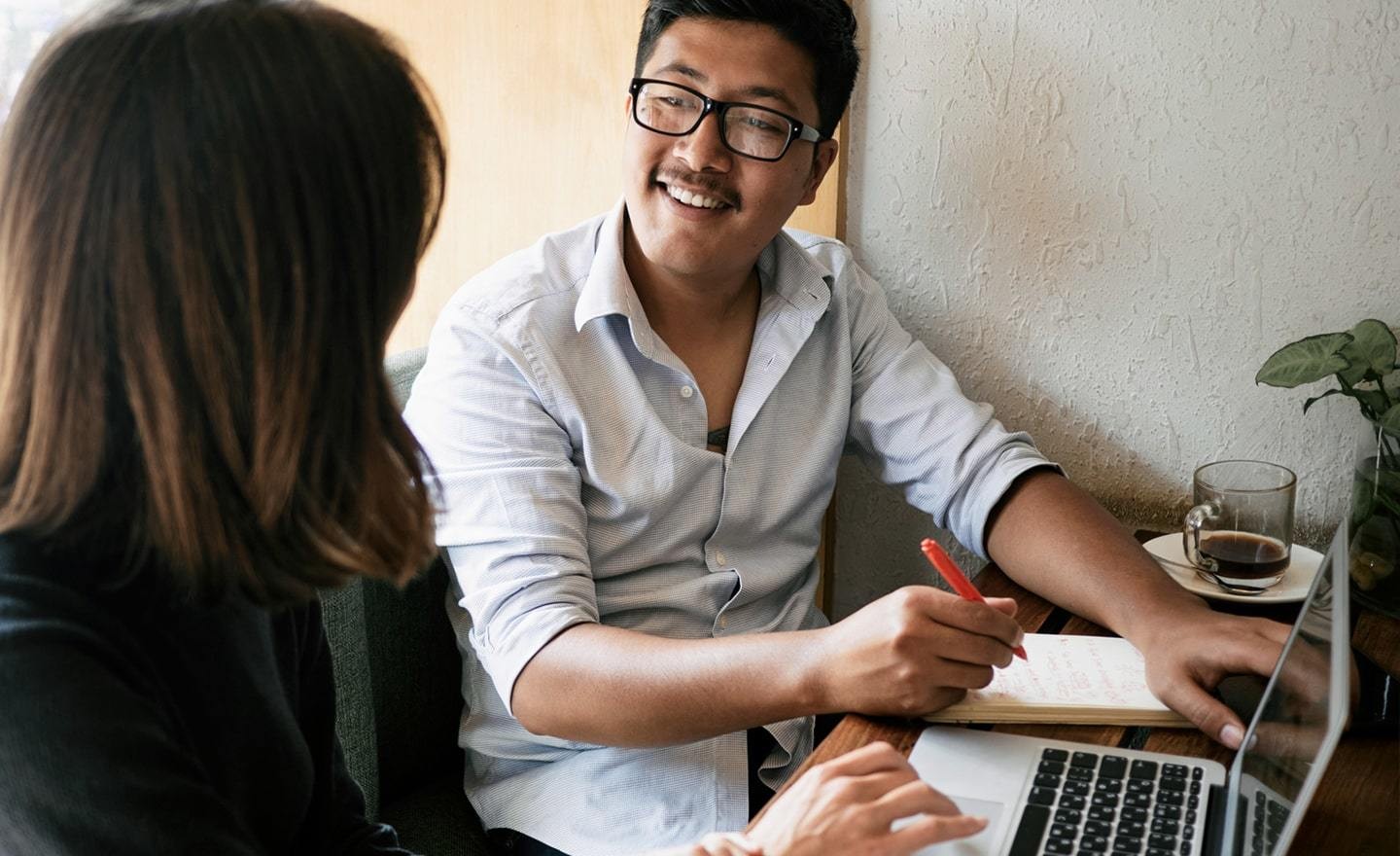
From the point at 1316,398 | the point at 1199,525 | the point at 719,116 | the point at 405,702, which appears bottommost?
the point at 405,702

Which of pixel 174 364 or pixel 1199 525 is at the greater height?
pixel 174 364

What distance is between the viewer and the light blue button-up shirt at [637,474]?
52.8 inches

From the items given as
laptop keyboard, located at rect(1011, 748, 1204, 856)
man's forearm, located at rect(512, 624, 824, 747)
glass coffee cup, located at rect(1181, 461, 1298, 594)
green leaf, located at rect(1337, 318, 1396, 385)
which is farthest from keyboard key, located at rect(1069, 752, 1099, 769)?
green leaf, located at rect(1337, 318, 1396, 385)

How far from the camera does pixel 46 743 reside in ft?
2.24

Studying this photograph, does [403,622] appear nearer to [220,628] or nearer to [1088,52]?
[220,628]

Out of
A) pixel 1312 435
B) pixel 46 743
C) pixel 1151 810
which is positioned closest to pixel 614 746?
pixel 1151 810

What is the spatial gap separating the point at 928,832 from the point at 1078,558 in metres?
0.60

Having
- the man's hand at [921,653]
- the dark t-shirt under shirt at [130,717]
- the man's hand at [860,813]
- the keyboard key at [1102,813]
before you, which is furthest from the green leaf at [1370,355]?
the dark t-shirt under shirt at [130,717]

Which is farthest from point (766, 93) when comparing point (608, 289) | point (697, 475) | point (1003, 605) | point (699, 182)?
point (1003, 605)

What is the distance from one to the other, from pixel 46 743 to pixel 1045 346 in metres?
1.36

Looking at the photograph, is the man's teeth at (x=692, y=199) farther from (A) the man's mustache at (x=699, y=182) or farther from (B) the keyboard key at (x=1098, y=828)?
(B) the keyboard key at (x=1098, y=828)

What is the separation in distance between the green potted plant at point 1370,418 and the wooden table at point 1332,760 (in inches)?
5.7

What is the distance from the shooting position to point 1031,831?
37.7 inches

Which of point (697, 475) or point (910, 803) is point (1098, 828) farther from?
point (697, 475)
